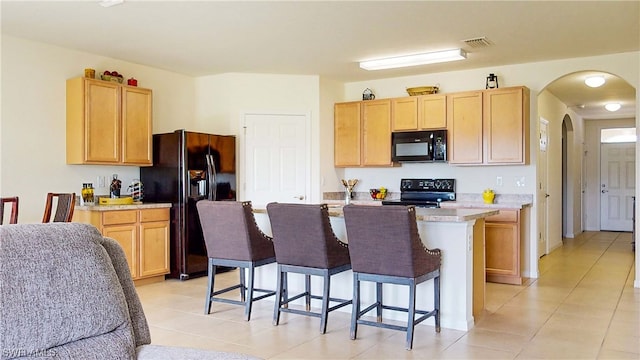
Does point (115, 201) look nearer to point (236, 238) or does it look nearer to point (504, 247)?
point (236, 238)

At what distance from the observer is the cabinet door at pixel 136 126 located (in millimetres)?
5488

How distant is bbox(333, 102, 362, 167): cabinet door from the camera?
6715 millimetres

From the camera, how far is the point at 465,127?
5957 mm

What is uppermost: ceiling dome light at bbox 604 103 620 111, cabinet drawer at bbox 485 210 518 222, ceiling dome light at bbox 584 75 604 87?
ceiling dome light at bbox 604 103 620 111

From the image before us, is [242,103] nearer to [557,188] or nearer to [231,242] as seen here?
[231,242]

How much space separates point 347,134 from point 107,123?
117 inches

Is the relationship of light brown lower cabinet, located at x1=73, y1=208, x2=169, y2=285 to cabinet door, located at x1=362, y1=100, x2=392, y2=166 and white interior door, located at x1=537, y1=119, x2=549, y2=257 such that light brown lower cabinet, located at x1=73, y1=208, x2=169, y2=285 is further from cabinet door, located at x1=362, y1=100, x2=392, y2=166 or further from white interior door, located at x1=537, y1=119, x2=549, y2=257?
white interior door, located at x1=537, y1=119, x2=549, y2=257

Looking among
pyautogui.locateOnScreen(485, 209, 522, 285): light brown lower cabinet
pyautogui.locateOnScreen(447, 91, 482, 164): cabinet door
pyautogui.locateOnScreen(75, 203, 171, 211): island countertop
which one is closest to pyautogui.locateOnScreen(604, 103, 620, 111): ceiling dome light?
pyautogui.locateOnScreen(447, 91, 482, 164): cabinet door

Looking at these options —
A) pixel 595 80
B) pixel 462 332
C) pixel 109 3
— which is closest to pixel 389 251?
pixel 462 332

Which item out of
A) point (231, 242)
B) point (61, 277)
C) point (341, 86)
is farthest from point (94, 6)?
point (341, 86)

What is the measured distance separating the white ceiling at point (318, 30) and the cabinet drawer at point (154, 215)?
169cm

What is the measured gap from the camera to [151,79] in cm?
611

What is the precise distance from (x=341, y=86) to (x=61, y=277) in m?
5.90

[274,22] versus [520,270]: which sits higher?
[274,22]
